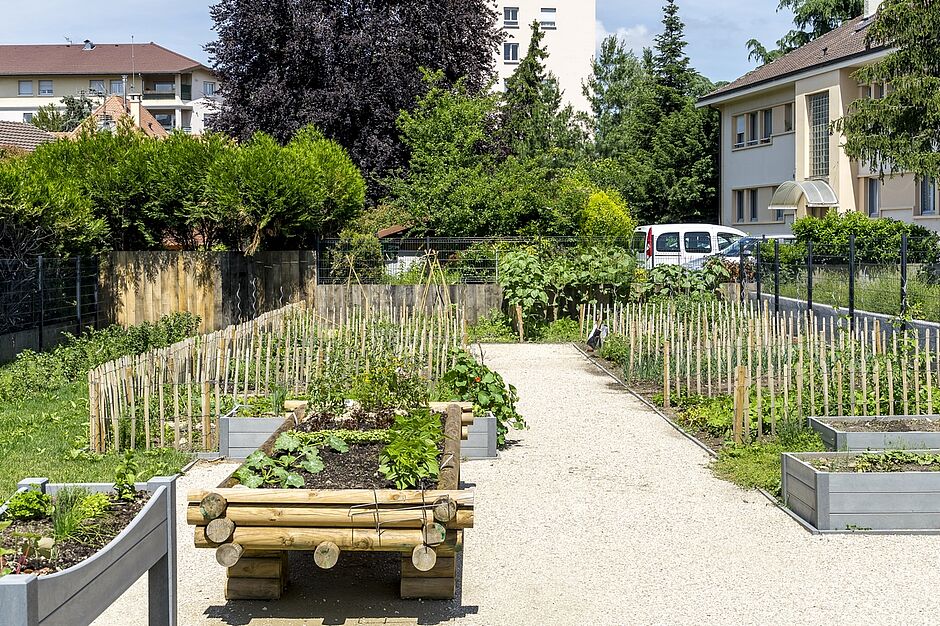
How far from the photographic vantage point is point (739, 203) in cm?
4188

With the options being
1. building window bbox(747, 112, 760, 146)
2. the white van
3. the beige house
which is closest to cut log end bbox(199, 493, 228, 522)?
the white van

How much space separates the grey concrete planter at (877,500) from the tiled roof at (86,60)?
303 ft

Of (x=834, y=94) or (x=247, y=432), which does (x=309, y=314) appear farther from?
(x=834, y=94)

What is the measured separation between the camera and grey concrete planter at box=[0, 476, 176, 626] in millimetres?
3820

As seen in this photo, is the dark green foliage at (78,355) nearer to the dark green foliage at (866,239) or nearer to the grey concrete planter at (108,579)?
the grey concrete planter at (108,579)

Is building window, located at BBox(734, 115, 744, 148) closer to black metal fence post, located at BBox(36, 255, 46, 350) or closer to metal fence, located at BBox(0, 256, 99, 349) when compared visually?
metal fence, located at BBox(0, 256, 99, 349)

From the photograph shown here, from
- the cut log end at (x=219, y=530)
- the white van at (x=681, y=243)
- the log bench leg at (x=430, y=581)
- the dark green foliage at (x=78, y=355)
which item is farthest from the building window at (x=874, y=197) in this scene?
the cut log end at (x=219, y=530)

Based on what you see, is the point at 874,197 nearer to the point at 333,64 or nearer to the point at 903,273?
the point at 903,273

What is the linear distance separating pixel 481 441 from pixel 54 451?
13.9ft

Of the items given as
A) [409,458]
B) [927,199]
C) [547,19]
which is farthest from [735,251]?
[547,19]

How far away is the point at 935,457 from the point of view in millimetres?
8398

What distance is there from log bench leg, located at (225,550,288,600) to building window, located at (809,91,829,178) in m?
31.1

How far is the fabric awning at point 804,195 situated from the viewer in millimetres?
33156

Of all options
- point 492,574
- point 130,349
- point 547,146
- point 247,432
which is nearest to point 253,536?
point 492,574
